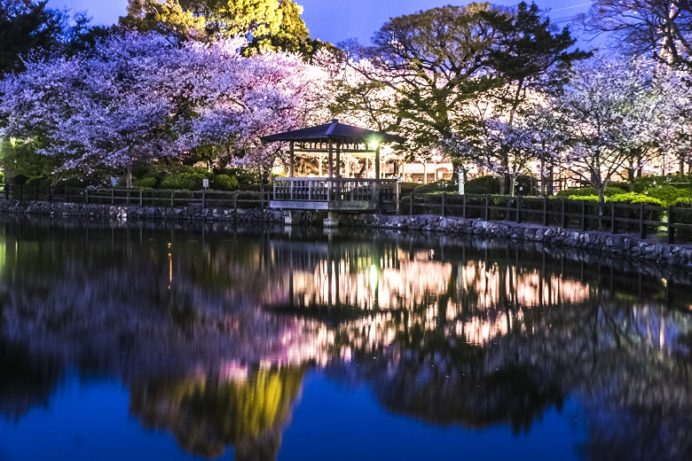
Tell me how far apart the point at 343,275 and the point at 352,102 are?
18.6 meters

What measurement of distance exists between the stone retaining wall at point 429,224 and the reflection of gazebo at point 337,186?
71 cm

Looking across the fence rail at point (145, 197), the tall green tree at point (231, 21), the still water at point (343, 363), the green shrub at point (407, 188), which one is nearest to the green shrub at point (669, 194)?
the still water at point (343, 363)

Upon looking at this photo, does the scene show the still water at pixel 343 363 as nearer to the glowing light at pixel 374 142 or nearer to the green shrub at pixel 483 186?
the glowing light at pixel 374 142

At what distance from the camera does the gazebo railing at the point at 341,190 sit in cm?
2788

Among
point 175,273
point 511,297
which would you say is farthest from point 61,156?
point 511,297

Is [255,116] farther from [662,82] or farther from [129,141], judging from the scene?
[662,82]

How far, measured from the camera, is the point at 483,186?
3123 cm

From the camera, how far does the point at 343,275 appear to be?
48.5ft

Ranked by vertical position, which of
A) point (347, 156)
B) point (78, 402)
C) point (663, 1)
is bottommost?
point (78, 402)

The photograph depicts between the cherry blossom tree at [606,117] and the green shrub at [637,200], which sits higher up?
the cherry blossom tree at [606,117]

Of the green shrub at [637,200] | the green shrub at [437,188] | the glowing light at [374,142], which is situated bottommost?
the green shrub at [637,200]

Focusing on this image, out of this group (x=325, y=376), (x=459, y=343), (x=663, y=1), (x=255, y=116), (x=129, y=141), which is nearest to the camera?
(x=325, y=376)

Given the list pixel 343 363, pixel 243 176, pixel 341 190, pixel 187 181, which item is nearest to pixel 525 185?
pixel 341 190

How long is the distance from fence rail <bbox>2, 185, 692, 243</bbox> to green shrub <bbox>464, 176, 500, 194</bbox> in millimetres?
3688
